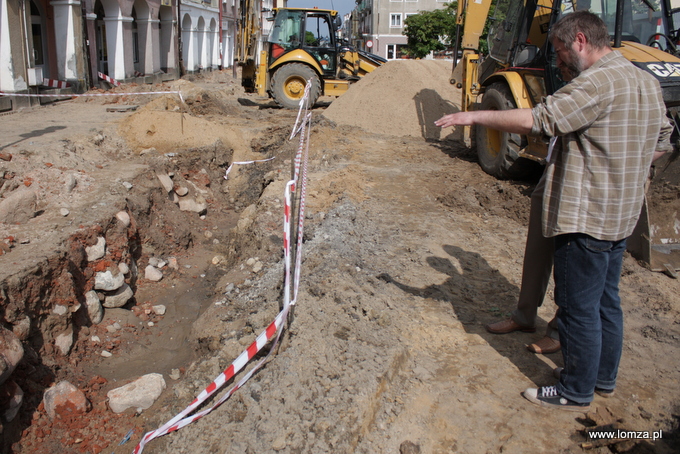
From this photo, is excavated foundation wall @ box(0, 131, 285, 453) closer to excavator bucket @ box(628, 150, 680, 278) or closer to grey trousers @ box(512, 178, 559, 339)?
grey trousers @ box(512, 178, 559, 339)

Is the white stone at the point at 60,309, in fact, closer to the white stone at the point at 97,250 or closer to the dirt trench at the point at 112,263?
the dirt trench at the point at 112,263

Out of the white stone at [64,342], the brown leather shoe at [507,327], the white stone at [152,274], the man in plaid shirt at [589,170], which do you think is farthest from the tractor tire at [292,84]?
the man in plaid shirt at [589,170]

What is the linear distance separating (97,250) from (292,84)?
948 cm

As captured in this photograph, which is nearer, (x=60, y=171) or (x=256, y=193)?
(x=60, y=171)

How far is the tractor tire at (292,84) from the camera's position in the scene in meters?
13.5

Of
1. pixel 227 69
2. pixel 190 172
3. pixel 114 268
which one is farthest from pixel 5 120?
pixel 227 69

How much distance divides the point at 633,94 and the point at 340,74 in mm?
12663

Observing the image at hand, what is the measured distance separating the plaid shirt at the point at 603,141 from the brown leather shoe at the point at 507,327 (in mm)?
1085

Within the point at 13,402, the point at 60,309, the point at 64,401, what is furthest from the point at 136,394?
the point at 60,309

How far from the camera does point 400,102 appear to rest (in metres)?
11.2

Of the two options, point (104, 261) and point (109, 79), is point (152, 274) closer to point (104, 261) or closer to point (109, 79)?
point (104, 261)

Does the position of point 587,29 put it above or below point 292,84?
below

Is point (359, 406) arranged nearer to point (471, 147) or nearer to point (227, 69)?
point (471, 147)

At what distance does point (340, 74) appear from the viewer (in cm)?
1444
